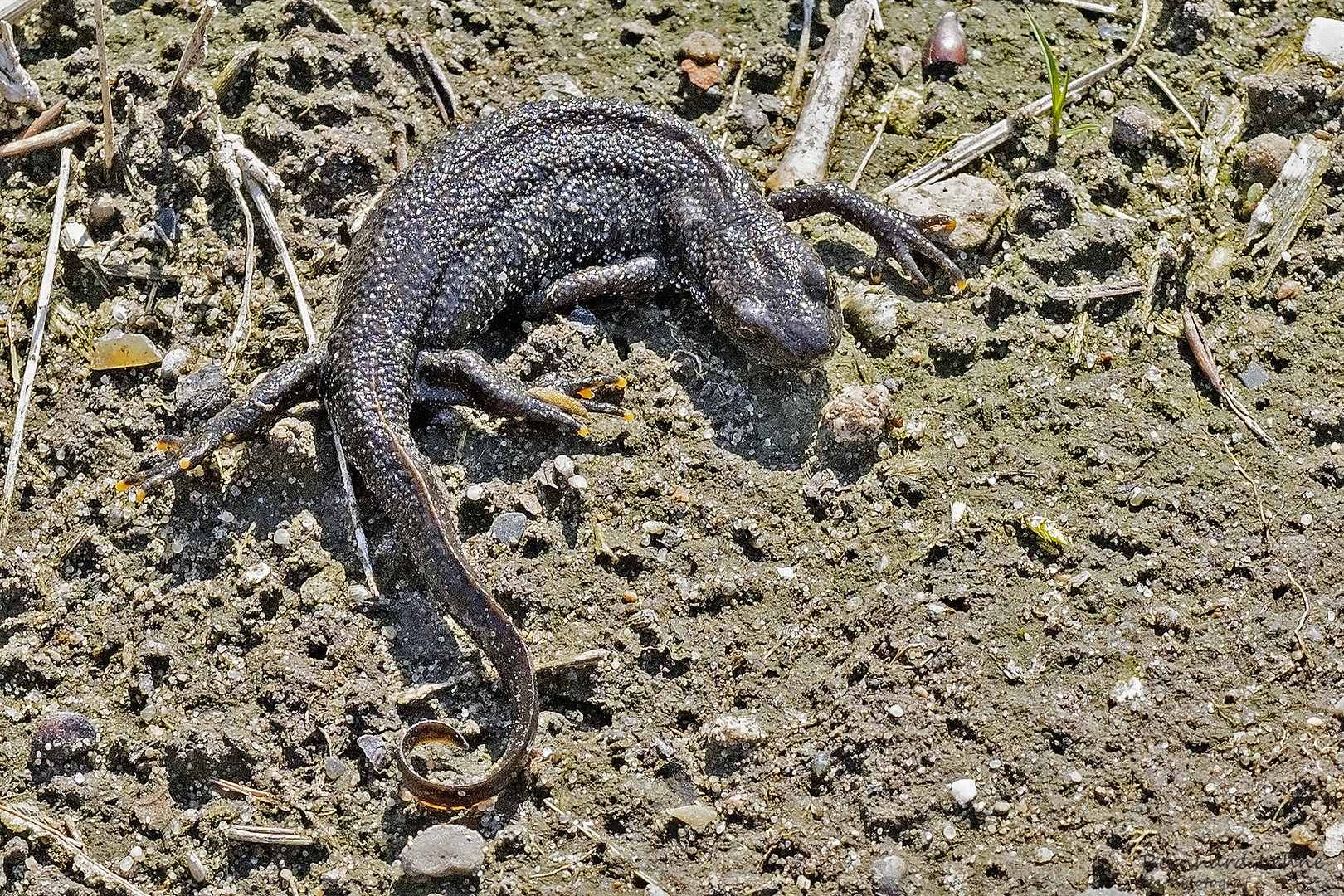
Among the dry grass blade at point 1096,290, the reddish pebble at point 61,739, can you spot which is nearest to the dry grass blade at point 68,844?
the reddish pebble at point 61,739

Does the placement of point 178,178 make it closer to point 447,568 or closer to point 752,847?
point 447,568

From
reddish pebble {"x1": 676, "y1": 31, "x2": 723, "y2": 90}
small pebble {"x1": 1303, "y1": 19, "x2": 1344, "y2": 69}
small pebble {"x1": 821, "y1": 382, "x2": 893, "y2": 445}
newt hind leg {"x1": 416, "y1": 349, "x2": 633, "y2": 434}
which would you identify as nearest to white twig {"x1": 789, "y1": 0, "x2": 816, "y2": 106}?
reddish pebble {"x1": 676, "y1": 31, "x2": 723, "y2": 90}

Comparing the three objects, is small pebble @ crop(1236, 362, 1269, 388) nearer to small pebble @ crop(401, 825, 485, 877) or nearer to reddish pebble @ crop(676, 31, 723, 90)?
reddish pebble @ crop(676, 31, 723, 90)

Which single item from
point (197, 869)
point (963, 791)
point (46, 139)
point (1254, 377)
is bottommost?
point (197, 869)

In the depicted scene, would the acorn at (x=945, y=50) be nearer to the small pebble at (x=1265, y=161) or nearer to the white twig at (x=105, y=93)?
the small pebble at (x=1265, y=161)

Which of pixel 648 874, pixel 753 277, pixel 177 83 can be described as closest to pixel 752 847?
pixel 648 874

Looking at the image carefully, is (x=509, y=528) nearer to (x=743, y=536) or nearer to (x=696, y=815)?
(x=743, y=536)

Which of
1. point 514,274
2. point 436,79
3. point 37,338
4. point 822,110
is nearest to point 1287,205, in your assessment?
point 822,110
